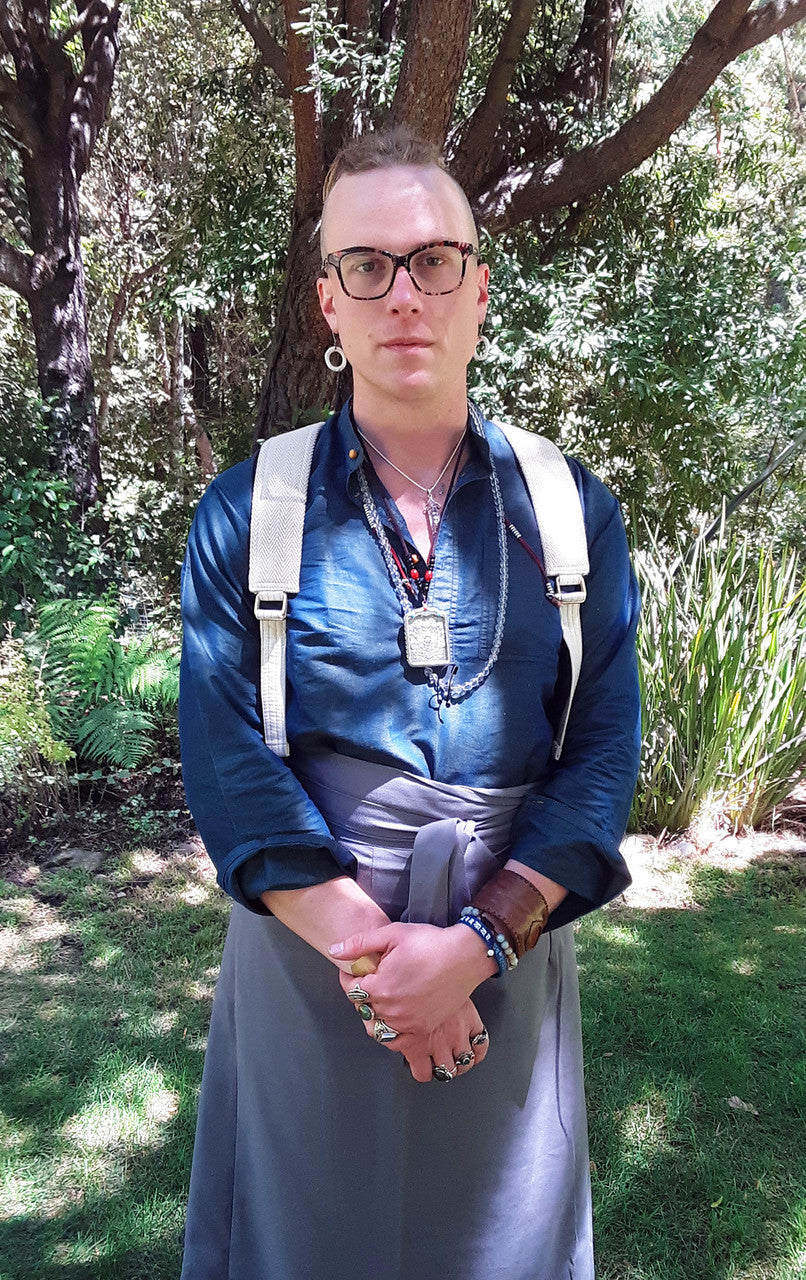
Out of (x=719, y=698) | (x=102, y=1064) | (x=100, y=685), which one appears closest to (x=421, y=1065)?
(x=102, y=1064)

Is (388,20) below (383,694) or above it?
above

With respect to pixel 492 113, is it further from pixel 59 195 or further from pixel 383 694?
pixel 383 694

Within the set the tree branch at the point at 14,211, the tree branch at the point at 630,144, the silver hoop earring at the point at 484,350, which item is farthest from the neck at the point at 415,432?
the tree branch at the point at 14,211

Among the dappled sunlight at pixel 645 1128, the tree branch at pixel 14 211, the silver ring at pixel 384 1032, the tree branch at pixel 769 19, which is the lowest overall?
the dappled sunlight at pixel 645 1128

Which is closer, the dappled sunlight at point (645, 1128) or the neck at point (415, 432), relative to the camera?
the neck at point (415, 432)

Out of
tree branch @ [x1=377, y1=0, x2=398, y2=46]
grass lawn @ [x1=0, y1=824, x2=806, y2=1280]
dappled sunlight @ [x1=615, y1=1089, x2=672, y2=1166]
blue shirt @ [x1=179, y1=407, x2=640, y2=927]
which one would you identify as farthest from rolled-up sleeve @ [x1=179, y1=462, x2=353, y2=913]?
tree branch @ [x1=377, y1=0, x2=398, y2=46]

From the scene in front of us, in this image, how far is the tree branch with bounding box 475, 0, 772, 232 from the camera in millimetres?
4770

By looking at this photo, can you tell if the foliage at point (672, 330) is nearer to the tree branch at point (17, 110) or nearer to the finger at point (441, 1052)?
the tree branch at point (17, 110)

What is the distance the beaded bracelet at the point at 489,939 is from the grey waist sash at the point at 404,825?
4 cm

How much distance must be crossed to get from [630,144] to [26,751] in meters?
4.51

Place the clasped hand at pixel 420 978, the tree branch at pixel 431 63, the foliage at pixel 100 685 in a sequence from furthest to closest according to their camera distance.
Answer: the foliage at pixel 100 685 < the tree branch at pixel 431 63 < the clasped hand at pixel 420 978

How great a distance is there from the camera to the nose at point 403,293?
4.58 feet

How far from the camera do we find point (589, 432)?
19.1 feet

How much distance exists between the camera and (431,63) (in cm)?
404
